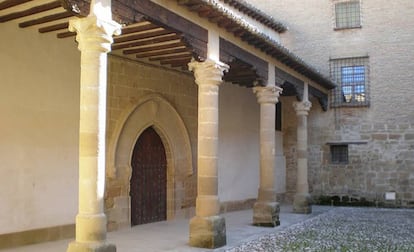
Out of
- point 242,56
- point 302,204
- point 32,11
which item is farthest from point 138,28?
point 302,204

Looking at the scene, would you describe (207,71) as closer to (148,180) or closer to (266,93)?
(266,93)

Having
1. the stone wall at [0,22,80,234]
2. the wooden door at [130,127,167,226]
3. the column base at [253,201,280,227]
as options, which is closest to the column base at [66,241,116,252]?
the stone wall at [0,22,80,234]

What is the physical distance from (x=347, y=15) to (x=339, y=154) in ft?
16.2

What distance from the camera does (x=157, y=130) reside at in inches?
435

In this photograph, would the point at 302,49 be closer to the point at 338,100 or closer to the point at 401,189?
the point at 338,100

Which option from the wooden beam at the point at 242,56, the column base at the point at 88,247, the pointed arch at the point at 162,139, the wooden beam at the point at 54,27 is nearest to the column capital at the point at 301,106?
the wooden beam at the point at 242,56

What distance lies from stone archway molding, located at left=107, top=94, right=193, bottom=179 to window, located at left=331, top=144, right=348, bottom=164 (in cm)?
722

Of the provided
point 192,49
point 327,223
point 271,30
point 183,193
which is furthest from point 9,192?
point 271,30

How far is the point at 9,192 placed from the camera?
7.58 metres

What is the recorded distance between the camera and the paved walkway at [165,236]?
25.3 feet

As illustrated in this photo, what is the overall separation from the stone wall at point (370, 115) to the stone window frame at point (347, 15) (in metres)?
0.13

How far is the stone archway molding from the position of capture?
966cm

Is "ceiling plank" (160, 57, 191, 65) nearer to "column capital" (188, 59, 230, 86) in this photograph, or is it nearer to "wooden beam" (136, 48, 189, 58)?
"wooden beam" (136, 48, 189, 58)

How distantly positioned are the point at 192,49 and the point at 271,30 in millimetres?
10177
